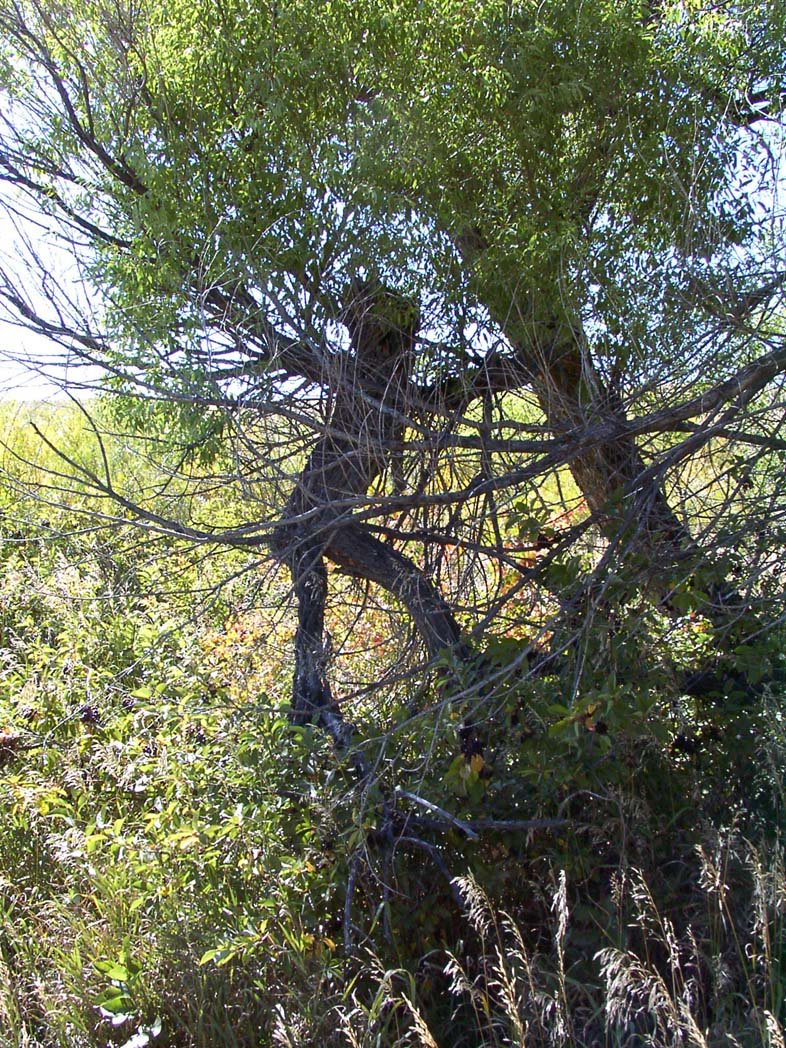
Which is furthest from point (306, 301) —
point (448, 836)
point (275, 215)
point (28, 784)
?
point (28, 784)

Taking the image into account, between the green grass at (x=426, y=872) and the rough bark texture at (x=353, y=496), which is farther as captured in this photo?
the rough bark texture at (x=353, y=496)

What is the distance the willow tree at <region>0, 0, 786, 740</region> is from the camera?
133 inches

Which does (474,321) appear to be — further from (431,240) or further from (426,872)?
(426,872)

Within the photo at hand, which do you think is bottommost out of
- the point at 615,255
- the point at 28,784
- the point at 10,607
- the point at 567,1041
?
the point at 567,1041

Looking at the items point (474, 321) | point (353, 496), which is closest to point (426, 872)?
point (353, 496)

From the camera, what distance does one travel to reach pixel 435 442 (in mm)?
3709

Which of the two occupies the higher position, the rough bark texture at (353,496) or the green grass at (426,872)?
the rough bark texture at (353,496)

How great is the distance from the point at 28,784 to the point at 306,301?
2.48m

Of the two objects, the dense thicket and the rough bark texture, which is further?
the rough bark texture

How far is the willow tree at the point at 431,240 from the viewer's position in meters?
3.38

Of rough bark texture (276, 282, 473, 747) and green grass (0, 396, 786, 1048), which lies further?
rough bark texture (276, 282, 473, 747)

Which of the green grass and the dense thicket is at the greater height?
the dense thicket

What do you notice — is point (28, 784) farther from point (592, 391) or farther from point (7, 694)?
point (592, 391)

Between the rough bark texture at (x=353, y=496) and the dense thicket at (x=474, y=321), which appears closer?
the dense thicket at (x=474, y=321)
